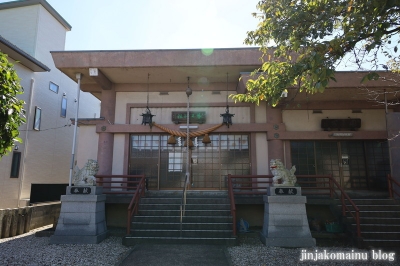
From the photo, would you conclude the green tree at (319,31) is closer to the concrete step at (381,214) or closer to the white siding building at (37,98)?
the concrete step at (381,214)

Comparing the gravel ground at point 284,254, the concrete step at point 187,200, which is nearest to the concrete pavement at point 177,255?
the gravel ground at point 284,254

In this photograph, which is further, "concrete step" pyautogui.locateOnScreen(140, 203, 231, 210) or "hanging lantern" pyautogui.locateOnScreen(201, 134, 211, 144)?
"hanging lantern" pyautogui.locateOnScreen(201, 134, 211, 144)

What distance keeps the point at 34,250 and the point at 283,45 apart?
27.8 feet

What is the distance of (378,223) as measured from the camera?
8.72 metres

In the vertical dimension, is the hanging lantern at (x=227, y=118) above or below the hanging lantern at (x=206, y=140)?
above

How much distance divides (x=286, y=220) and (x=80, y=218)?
20.4 feet

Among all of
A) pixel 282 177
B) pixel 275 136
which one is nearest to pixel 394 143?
pixel 275 136

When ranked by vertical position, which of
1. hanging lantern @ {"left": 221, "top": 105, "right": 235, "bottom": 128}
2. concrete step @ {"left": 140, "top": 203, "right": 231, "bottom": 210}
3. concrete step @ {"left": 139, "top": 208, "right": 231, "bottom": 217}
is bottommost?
concrete step @ {"left": 139, "top": 208, "right": 231, "bottom": 217}

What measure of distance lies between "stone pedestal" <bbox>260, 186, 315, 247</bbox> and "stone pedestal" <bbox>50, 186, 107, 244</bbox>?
512 cm

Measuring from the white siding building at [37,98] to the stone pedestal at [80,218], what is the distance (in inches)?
218

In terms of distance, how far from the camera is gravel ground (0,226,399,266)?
21.9 ft

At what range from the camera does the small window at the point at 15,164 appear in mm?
13000

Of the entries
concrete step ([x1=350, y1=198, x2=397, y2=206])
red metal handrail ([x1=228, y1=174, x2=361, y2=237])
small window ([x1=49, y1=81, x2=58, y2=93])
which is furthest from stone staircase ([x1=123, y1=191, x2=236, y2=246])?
small window ([x1=49, y1=81, x2=58, y2=93])

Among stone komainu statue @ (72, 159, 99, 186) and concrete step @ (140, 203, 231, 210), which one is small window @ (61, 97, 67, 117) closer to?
stone komainu statue @ (72, 159, 99, 186)
